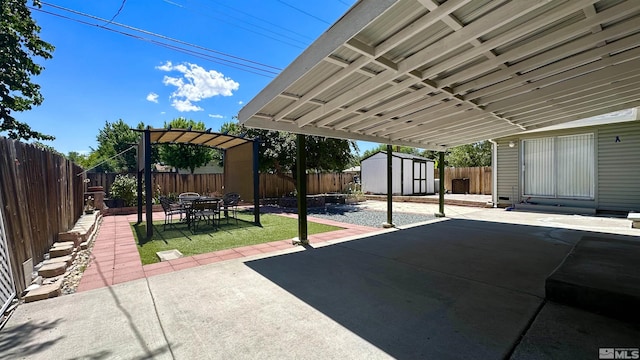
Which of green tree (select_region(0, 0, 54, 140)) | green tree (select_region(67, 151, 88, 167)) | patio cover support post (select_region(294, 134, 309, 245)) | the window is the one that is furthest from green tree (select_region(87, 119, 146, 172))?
the window

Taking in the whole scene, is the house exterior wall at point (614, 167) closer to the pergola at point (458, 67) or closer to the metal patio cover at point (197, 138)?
the pergola at point (458, 67)

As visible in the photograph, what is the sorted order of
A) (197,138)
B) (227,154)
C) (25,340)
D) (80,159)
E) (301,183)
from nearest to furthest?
(25,340)
(301,183)
(197,138)
(227,154)
(80,159)

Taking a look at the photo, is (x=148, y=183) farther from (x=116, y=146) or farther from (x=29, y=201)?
(x=116, y=146)

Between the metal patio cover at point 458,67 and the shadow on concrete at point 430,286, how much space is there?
244 centimetres

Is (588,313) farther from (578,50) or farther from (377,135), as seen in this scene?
(377,135)

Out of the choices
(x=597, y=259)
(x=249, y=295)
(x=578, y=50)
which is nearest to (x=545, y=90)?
(x=578, y=50)

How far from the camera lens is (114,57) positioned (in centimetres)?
1147

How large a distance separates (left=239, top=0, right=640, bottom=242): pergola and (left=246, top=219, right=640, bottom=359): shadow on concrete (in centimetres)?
244

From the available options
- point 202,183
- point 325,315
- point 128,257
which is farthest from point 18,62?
point 325,315

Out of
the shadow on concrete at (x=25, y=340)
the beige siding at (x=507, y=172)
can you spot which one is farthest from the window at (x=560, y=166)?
the shadow on concrete at (x=25, y=340)

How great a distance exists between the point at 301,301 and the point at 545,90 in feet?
16.2

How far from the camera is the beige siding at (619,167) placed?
8.40 metres

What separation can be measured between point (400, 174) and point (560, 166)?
26.7 ft

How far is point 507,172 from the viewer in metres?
11.1
